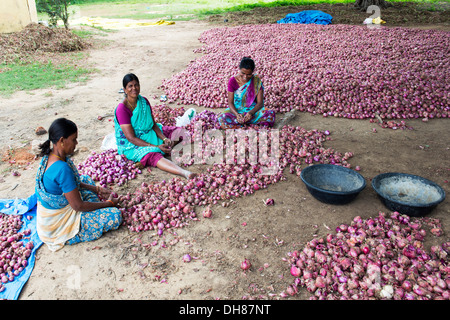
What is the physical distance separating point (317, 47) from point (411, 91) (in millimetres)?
3631

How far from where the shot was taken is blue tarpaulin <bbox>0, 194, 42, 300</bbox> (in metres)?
2.46

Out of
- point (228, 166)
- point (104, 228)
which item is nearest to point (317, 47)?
point (228, 166)

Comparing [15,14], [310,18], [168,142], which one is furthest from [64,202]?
[310,18]

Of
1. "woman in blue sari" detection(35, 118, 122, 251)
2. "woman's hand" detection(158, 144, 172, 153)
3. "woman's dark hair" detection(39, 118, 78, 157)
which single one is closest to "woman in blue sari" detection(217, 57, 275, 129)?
"woman's hand" detection(158, 144, 172, 153)

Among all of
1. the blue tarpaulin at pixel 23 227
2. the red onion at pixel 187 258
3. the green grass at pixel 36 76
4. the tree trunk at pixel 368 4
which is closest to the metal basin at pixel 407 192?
the red onion at pixel 187 258

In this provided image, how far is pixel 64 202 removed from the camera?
2725mm

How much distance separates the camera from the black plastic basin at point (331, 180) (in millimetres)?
3240

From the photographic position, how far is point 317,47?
8.55 meters

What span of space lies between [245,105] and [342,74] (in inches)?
99.2

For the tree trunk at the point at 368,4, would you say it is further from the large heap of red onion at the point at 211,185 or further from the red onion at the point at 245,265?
the red onion at the point at 245,265

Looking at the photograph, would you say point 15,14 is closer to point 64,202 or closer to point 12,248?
point 12,248

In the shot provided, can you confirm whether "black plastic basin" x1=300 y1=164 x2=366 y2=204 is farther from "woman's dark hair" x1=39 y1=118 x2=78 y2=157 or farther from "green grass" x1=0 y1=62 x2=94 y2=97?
"green grass" x1=0 y1=62 x2=94 y2=97
